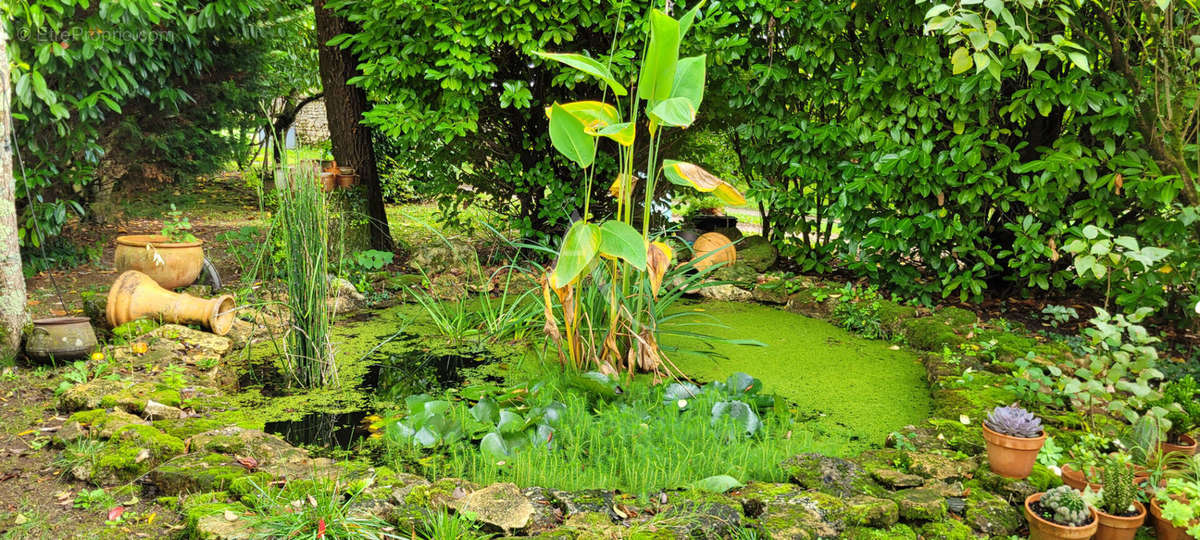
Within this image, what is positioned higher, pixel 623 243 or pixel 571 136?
pixel 571 136

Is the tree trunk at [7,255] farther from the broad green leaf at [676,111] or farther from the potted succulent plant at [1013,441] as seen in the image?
the potted succulent plant at [1013,441]

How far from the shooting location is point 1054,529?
2193 mm

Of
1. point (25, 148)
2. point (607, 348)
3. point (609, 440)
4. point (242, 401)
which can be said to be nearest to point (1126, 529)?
point (609, 440)

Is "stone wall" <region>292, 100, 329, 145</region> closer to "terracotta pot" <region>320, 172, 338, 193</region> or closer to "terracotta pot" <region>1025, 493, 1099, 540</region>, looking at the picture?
"terracotta pot" <region>320, 172, 338, 193</region>

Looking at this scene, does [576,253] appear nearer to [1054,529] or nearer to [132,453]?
[132,453]

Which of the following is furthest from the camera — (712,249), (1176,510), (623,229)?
(712,249)

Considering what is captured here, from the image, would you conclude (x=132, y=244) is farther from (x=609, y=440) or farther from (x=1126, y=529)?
(x=1126, y=529)

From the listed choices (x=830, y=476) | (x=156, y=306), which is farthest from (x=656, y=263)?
(x=156, y=306)

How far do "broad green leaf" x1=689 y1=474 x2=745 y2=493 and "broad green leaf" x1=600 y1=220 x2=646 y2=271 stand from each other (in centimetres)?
90

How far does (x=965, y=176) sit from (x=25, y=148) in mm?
5490

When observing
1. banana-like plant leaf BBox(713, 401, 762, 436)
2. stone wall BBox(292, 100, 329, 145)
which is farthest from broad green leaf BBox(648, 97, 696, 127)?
stone wall BBox(292, 100, 329, 145)

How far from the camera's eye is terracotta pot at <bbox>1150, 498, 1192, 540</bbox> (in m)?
2.22

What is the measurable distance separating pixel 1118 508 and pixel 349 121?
5.39 meters

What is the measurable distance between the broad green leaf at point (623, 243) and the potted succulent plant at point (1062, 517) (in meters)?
1.52
